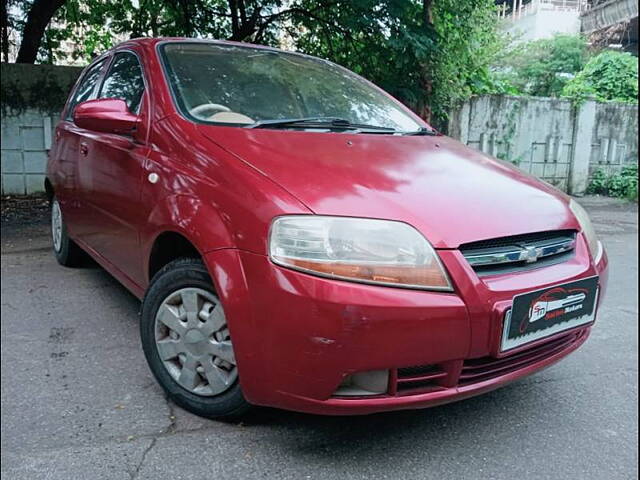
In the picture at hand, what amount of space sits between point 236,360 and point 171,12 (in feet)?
20.6

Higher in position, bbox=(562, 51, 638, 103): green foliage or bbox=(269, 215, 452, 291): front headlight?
bbox=(562, 51, 638, 103): green foliage

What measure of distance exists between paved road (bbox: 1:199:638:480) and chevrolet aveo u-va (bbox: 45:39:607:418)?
0.18 meters

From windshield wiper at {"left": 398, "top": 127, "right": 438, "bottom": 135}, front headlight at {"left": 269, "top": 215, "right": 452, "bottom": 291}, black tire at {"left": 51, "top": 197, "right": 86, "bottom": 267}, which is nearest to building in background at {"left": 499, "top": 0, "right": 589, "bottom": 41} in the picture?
windshield wiper at {"left": 398, "top": 127, "right": 438, "bottom": 135}

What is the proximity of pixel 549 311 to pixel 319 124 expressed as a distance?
50.1 inches

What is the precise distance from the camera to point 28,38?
285 inches

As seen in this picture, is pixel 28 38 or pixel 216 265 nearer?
pixel 216 265

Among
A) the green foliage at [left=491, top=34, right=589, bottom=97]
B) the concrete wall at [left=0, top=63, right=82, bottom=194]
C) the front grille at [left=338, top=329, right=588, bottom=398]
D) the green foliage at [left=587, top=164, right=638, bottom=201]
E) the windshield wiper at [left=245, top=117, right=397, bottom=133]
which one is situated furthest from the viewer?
the green foliage at [left=587, top=164, right=638, bottom=201]

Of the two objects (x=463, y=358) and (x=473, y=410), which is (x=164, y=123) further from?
(x=473, y=410)

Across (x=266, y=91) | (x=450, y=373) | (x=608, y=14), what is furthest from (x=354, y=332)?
(x=608, y=14)

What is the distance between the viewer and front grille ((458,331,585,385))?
6.04 feet

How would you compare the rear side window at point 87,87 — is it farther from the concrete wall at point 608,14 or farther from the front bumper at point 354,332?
the concrete wall at point 608,14

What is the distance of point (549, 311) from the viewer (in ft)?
6.25

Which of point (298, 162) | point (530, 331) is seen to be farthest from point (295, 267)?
point (530, 331)

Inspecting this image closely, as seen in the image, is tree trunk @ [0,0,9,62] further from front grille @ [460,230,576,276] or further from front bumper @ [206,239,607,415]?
front grille @ [460,230,576,276]
